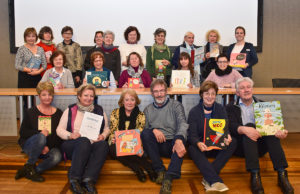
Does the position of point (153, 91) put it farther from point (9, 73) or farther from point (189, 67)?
point (9, 73)

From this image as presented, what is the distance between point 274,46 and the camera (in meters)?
5.40

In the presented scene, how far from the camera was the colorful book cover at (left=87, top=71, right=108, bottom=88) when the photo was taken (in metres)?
3.32

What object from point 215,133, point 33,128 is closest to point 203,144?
point 215,133

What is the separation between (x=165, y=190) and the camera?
2.19m

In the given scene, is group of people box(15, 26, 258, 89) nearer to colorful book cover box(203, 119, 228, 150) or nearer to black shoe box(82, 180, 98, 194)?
colorful book cover box(203, 119, 228, 150)

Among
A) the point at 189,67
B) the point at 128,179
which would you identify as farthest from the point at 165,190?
the point at 189,67

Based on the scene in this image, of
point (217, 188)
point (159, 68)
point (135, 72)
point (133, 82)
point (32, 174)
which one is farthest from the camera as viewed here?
point (159, 68)

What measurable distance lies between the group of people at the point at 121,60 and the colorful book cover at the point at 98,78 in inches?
3.3

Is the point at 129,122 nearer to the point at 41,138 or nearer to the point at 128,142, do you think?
the point at 128,142

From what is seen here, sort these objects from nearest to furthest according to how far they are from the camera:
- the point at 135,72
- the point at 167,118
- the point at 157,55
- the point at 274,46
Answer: the point at 167,118
the point at 135,72
the point at 157,55
the point at 274,46

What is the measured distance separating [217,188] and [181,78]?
5.71 ft

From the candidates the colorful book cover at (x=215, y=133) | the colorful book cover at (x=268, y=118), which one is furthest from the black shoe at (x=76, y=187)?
the colorful book cover at (x=268, y=118)

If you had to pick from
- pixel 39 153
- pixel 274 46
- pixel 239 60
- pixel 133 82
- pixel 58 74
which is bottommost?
pixel 39 153

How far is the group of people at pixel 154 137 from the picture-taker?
91.5 inches
